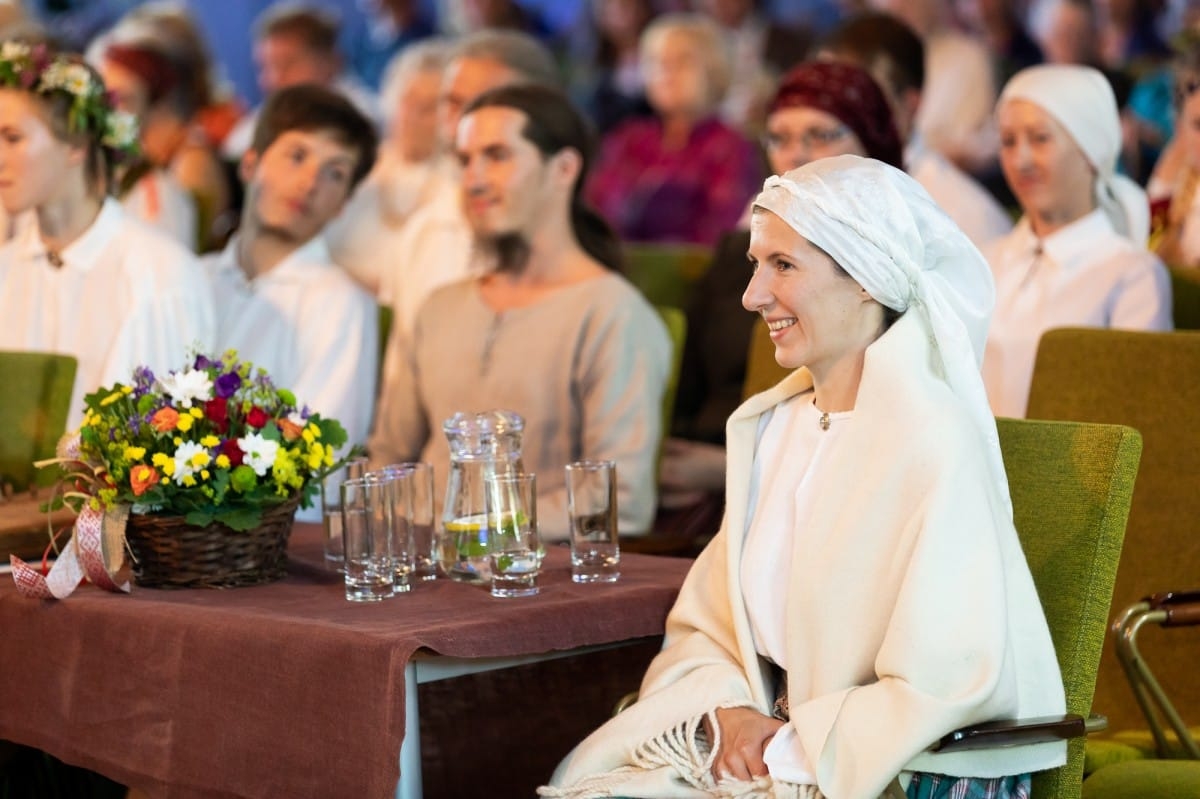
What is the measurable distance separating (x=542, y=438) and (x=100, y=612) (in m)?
1.49

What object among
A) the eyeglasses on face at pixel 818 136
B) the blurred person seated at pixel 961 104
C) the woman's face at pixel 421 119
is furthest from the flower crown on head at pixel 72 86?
the blurred person seated at pixel 961 104

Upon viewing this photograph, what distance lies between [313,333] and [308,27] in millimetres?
4568

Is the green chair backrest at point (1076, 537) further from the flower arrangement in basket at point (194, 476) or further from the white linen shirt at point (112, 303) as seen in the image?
the white linen shirt at point (112, 303)

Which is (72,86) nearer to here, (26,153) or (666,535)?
(26,153)

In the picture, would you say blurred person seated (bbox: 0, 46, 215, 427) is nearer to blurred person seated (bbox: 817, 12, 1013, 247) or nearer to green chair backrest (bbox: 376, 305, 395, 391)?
green chair backrest (bbox: 376, 305, 395, 391)

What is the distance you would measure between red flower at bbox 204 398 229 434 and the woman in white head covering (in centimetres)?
206

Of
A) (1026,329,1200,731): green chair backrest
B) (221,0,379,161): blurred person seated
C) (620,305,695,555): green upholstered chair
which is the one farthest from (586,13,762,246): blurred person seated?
(1026,329,1200,731): green chair backrest

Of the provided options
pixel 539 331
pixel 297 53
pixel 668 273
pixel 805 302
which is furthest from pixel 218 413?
pixel 297 53

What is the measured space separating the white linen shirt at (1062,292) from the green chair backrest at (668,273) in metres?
1.28

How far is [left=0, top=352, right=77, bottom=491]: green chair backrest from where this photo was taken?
13.2ft

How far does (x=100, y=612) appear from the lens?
2.95 m

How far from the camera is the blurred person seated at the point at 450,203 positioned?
220 inches

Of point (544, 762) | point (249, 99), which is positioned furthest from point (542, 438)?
point (249, 99)

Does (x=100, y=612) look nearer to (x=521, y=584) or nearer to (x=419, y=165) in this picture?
(x=521, y=584)
